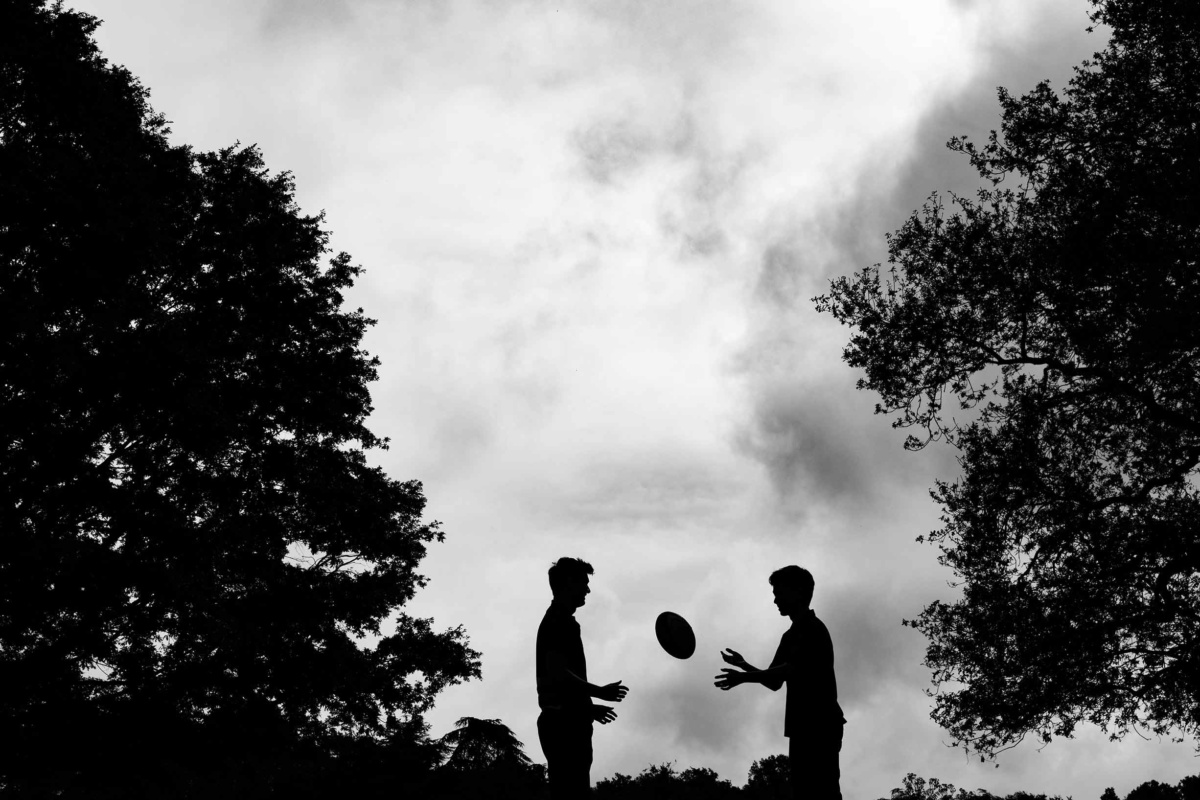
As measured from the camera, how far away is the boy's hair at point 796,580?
8.01 m

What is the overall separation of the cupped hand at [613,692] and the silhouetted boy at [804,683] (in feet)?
2.49

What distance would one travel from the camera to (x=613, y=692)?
7781 mm

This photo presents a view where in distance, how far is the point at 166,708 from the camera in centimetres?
2033

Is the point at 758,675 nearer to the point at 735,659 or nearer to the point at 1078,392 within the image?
the point at 735,659

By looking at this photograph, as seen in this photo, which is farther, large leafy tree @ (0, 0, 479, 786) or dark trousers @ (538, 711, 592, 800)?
large leafy tree @ (0, 0, 479, 786)

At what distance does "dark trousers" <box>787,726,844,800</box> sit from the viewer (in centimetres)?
738

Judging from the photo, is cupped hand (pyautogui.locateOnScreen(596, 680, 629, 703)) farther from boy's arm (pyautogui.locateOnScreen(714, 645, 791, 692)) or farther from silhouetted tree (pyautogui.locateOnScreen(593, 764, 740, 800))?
silhouetted tree (pyautogui.locateOnScreen(593, 764, 740, 800))

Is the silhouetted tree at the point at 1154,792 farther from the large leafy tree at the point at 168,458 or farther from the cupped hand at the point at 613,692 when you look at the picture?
the large leafy tree at the point at 168,458

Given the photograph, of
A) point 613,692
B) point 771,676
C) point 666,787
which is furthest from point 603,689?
point 666,787

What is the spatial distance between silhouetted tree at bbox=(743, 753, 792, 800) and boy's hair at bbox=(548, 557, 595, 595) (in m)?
5.54

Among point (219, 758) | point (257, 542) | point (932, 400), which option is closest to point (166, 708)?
point (219, 758)

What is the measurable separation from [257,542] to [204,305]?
6109mm

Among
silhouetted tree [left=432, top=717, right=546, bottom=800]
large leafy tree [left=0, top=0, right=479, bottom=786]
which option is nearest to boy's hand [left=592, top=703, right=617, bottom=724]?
silhouetted tree [left=432, top=717, right=546, bottom=800]

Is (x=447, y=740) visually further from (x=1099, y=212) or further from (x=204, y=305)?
(x=1099, y=212)
